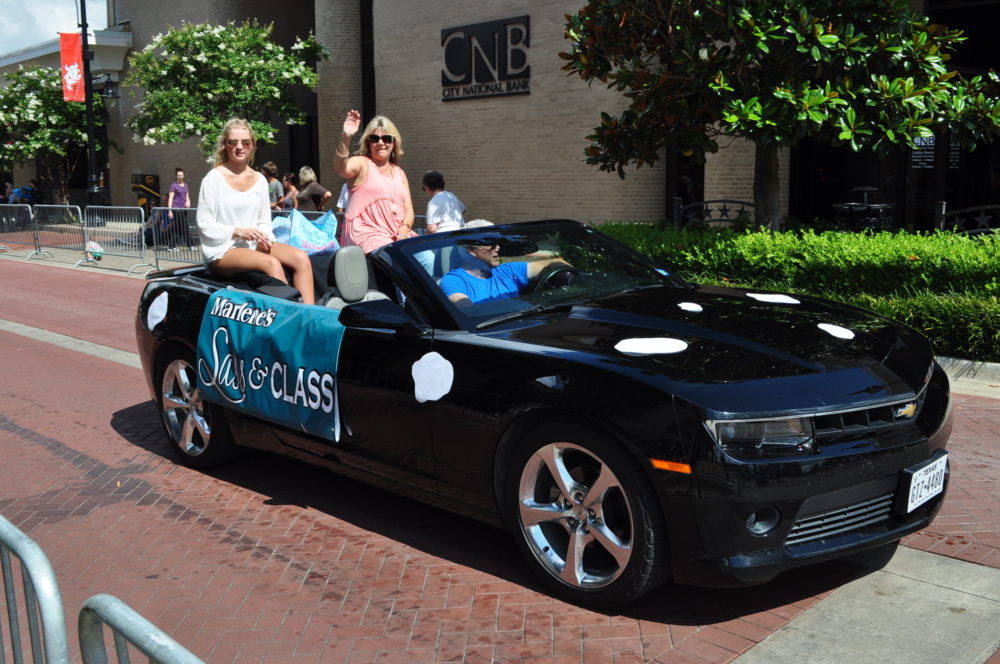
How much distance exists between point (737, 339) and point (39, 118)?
3254cm

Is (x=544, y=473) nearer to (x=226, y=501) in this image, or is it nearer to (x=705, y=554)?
(x=705, y=554)

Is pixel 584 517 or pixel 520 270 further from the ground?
pixel 520 270

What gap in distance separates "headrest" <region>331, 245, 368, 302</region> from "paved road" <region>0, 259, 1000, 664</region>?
121cm

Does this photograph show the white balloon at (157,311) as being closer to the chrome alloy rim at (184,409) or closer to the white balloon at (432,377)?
the chrome alloy rim at (184,409)

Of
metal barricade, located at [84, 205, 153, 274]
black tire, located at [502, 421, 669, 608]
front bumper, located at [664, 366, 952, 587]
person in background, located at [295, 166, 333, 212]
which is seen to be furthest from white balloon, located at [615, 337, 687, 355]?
metal barricade, located at [84, 205, 153, 274]

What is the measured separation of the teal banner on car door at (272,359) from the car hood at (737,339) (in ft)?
3.68

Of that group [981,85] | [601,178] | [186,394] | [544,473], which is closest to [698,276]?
[981,85]

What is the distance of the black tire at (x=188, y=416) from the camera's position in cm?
595

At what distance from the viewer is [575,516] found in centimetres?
390

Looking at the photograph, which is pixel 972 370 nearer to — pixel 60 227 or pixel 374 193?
pixel 374 193

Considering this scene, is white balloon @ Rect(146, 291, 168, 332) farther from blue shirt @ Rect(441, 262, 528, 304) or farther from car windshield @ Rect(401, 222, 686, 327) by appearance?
blue shirt @ Rect(441, 262, 528, 304)

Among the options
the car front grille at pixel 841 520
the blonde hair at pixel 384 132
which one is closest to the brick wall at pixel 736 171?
the blonde hair at pixel 384 132

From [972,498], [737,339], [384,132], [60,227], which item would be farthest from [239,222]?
[60,227]

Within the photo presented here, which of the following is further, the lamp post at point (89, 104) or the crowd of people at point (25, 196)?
the crowd of people at point (25, 196)
